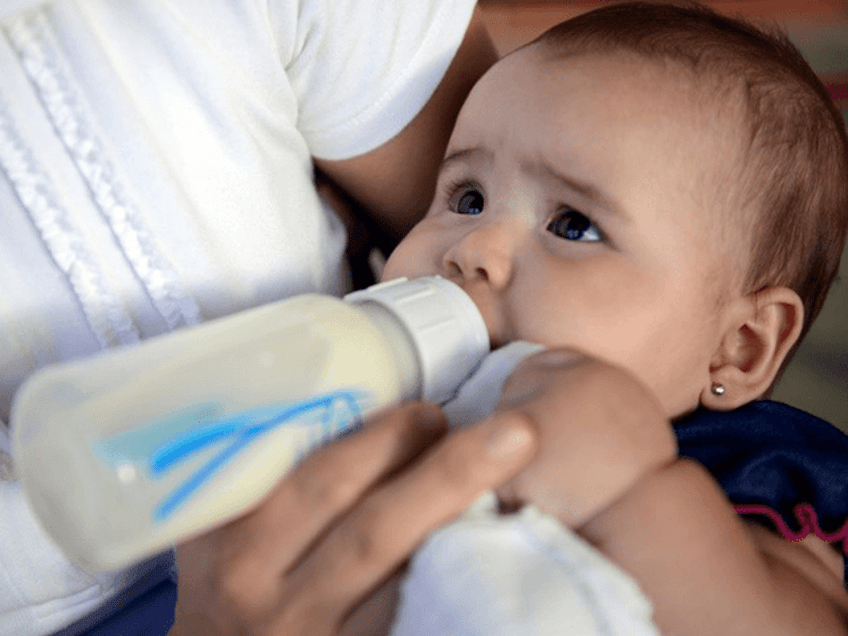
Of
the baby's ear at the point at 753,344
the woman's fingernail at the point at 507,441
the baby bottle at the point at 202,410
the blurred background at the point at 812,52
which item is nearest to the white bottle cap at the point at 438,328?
the baby bottle at the point at 202,410

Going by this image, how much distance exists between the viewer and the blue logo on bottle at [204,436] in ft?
1.40

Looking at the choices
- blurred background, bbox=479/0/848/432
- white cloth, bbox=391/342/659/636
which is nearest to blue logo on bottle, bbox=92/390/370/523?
white cloth, bbox=391/342/659/636

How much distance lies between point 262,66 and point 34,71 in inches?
8.3

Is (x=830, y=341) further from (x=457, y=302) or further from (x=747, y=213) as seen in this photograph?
(x=457, y=302)

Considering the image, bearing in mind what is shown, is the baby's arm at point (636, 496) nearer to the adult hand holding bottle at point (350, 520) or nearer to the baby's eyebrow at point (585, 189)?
the adult hand holding bottle at point (350, 520)

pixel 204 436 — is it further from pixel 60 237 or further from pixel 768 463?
pixel 768 463

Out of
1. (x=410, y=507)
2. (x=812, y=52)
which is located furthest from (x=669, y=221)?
(x=812, y=52)

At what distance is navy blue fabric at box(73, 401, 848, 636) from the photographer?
0.76 metres

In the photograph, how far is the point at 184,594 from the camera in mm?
592

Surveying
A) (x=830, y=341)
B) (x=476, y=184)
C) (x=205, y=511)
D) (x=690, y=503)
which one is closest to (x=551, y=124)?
(x=476, y=184)

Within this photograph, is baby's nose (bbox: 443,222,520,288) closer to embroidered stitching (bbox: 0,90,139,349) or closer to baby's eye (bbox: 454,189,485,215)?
baby's eye (bbox: 454,189,485,215)

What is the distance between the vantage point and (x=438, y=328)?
22.1 inches

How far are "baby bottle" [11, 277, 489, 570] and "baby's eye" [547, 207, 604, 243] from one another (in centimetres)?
23

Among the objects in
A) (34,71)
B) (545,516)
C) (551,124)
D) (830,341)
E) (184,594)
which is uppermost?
(34,71)
